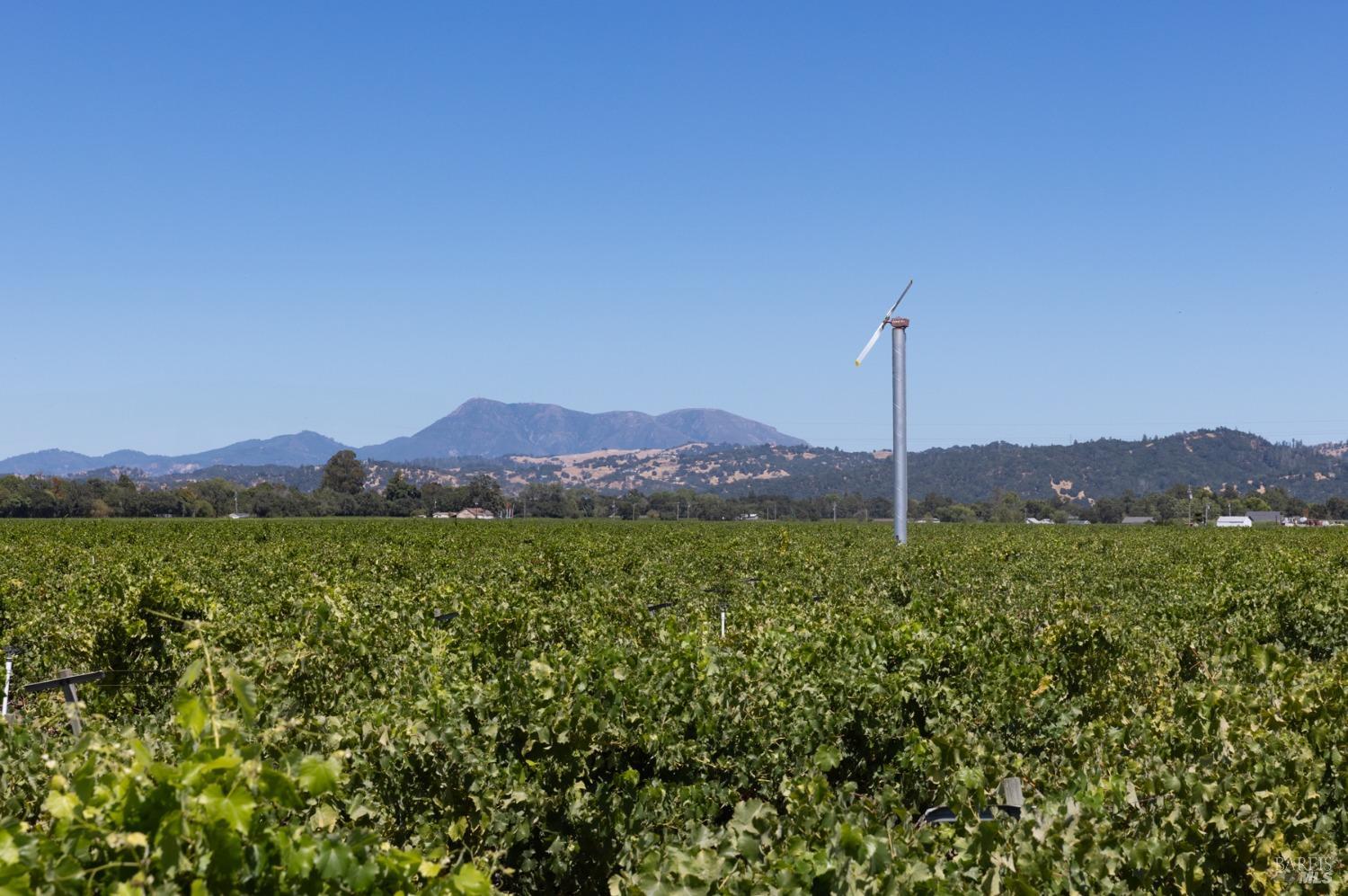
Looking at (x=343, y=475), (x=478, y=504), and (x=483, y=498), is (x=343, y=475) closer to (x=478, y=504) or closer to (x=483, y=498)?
(x=478, y=504)

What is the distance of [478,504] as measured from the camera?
145000mm

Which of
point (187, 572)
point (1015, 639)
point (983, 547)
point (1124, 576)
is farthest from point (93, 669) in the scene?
point (983, 547)

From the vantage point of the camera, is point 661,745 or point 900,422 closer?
point 661,745

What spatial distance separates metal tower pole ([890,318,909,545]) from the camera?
39.3 m

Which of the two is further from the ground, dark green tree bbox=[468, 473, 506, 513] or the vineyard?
the vineyard

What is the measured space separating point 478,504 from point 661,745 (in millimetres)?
140803

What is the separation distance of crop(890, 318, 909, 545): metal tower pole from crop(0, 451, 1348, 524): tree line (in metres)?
91.6

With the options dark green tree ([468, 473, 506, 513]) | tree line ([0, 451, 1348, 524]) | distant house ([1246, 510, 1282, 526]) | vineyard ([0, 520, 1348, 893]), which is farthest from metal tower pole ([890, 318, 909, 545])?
distant house ([1246, 510, 1282, 526])

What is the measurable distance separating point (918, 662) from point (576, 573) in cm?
1074

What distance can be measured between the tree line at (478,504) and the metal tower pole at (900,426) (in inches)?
3606

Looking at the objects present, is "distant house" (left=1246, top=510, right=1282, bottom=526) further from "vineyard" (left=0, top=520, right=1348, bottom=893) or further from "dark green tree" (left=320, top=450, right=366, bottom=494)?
"vineyard" (left=0, top=520, right=1348, bottom=893)

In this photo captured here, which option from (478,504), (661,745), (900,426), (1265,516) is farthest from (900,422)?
(1265,516)

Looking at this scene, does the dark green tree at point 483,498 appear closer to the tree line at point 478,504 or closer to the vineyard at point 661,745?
the tree line at point 478,504

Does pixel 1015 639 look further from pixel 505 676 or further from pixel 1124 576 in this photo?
pixel 1124 576
